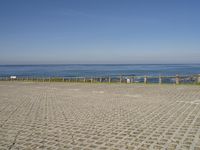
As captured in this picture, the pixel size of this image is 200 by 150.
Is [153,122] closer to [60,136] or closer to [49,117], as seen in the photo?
[60,136]

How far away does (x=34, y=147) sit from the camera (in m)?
5.36

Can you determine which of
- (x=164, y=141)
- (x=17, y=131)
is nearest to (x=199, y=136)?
(x=164, y=141)

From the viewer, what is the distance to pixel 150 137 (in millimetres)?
5941

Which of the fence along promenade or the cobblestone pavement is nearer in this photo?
the cobblestone pavement

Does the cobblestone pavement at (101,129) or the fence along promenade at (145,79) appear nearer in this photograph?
the cobblestone pavement at (101,129)

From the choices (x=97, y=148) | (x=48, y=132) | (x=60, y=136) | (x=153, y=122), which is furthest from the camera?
(x=153, y=122)

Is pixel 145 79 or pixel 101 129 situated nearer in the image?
pixel 101 129

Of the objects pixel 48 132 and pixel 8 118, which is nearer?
pixel 48 132

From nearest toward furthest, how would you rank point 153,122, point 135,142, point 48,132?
point 135,142 → point 48,132 → point 153,122

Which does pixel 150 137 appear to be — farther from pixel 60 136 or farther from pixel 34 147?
pixel 34 147

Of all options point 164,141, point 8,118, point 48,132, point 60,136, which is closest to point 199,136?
point 164,141

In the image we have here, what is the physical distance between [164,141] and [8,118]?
18.8 feet

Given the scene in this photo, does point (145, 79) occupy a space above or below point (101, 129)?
above

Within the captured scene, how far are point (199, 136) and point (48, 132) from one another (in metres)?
3.98
